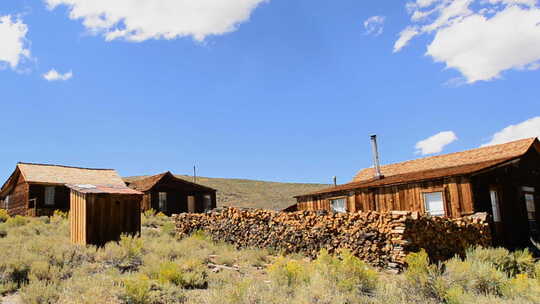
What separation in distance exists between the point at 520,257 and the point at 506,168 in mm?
7545

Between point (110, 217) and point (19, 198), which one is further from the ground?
point (19, 198)

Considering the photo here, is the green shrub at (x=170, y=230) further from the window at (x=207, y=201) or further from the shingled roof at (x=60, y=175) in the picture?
the window at (x=207, y=201)

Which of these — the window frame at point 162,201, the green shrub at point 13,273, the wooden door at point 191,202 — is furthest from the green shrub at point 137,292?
the wooden door at point 191,202

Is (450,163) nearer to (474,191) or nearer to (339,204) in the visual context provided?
(474,191)

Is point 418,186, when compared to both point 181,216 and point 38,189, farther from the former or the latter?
point 38,189

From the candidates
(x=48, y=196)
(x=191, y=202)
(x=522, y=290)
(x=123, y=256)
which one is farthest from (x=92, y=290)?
(x=191, y=202)

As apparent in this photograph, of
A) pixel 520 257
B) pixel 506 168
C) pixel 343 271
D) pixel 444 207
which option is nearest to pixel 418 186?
pixel 444 207

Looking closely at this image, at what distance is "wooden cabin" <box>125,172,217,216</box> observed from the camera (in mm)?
31797

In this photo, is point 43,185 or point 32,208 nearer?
point 32,208

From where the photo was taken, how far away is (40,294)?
743cm

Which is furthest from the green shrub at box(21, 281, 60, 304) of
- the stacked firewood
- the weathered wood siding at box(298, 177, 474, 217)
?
the weathered wood siding at box(298, 177, 474, 217)

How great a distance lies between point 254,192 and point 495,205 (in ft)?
184

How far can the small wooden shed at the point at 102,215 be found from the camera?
13.8 meters

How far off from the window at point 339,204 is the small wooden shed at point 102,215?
34.7 feet
